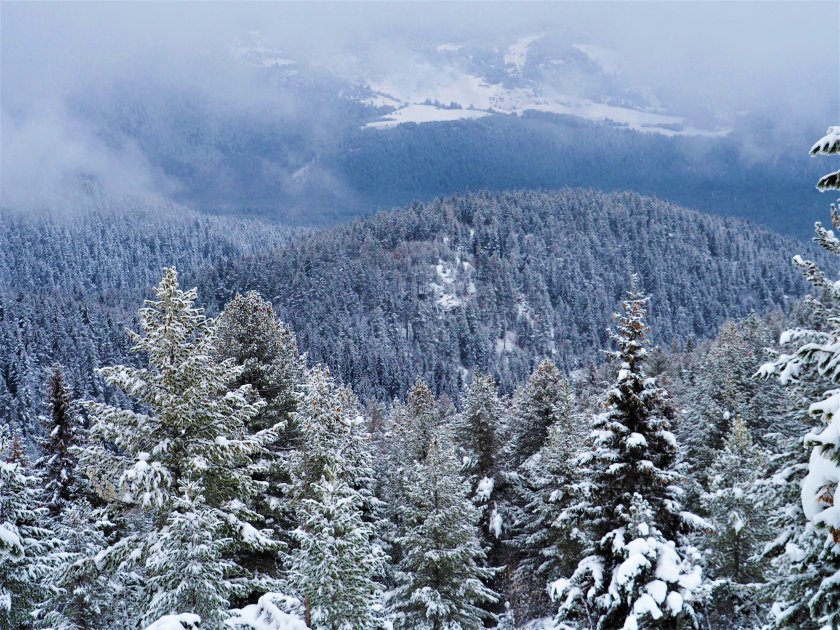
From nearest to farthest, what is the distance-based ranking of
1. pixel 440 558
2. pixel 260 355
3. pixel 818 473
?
1. pixel 818 473
2. pixel 260 355
3. pixel 440 558

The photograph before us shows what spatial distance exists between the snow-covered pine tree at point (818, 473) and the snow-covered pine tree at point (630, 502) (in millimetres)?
3298

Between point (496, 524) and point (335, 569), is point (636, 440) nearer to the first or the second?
point (335, 569)

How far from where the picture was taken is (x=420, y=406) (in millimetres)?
38531

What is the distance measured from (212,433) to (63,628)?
6.79 meters

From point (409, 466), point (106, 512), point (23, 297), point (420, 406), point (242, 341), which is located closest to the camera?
point (106, 512)

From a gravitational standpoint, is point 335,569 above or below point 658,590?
below

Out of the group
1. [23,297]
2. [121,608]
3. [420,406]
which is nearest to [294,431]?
[121,608]

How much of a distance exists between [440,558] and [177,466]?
12095 mm

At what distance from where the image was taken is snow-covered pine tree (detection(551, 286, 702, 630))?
1423 centimetres

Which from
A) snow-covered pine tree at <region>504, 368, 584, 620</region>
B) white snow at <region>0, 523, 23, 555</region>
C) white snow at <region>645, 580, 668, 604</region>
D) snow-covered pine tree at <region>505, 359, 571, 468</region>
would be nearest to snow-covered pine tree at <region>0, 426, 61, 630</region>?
white snow at <region>0, 523, 23, 555</region>

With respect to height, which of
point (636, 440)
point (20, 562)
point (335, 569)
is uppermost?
point (636, 440)

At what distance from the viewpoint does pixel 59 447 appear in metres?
22.0

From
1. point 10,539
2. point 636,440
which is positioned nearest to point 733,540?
point 636,440

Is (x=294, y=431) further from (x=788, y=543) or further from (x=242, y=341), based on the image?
(x=788, y=543)
